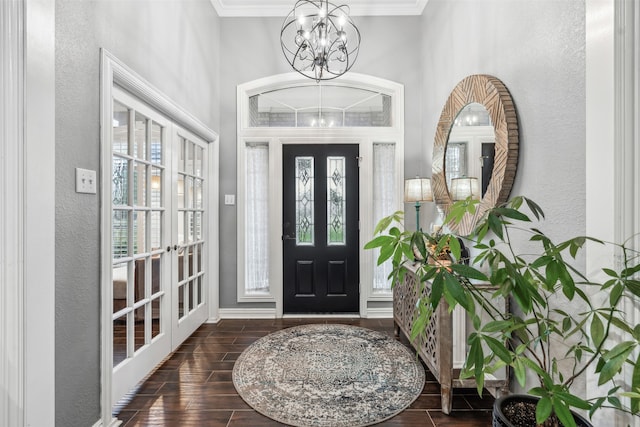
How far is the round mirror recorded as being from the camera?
198 cm

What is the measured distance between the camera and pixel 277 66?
3.75 metres

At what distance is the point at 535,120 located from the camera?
1.79 metres

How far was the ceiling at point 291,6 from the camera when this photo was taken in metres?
3.63

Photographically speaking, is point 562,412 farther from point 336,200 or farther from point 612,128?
point 336,200

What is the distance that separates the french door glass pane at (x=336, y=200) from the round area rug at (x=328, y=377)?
3.57 feet

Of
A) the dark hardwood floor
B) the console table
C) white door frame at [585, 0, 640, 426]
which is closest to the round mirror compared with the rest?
white door frame at [585, 0, 640, 426]

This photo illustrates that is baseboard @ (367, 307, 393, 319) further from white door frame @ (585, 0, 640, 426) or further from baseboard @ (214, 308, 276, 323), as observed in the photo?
white door frame @ (585, 0, 640, 426)

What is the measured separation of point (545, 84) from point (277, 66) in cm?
277

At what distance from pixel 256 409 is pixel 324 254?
1993 mm

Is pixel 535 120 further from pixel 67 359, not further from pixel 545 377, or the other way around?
pixel 67 359

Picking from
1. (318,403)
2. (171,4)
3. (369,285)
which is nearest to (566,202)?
(318,403)

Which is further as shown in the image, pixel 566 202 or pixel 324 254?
pixel 324 254

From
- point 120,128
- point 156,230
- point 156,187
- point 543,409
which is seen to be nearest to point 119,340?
point 156,230

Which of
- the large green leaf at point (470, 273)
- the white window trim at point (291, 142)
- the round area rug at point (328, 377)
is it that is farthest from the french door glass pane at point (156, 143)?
the large green leaf at point (470, 273)
